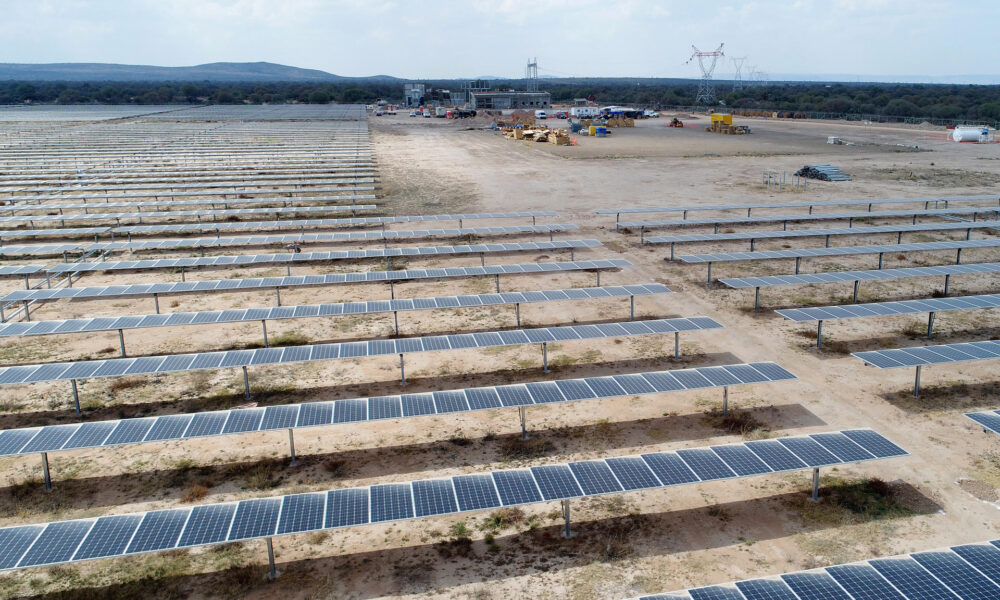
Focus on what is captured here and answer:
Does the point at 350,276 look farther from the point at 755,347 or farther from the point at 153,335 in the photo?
the point at 755,347

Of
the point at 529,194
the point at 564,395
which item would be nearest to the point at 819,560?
the point at 564,395

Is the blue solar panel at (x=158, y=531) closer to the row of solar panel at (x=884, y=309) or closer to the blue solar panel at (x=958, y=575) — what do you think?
the blue solar panel at (x=958, y=575)

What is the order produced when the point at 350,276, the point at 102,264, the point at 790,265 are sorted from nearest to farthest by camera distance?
the point at 350,276, the point at 102,264, the point at 790,265

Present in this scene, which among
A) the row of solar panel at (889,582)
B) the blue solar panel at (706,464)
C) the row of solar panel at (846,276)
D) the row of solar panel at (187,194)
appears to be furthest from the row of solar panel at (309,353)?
the row of solar panel at (187,194)

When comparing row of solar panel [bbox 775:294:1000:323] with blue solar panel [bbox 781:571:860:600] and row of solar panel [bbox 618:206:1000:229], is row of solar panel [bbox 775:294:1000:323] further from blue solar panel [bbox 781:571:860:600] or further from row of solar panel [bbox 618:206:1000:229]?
row of solar panel [bbox 618:206:1000:229]

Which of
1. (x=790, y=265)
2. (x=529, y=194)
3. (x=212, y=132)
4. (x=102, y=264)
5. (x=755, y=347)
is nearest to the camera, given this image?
(x=755, y=347)

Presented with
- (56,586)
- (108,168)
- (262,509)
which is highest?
(108,168)

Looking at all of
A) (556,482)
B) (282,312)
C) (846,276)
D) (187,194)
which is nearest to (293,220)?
(187,194)
